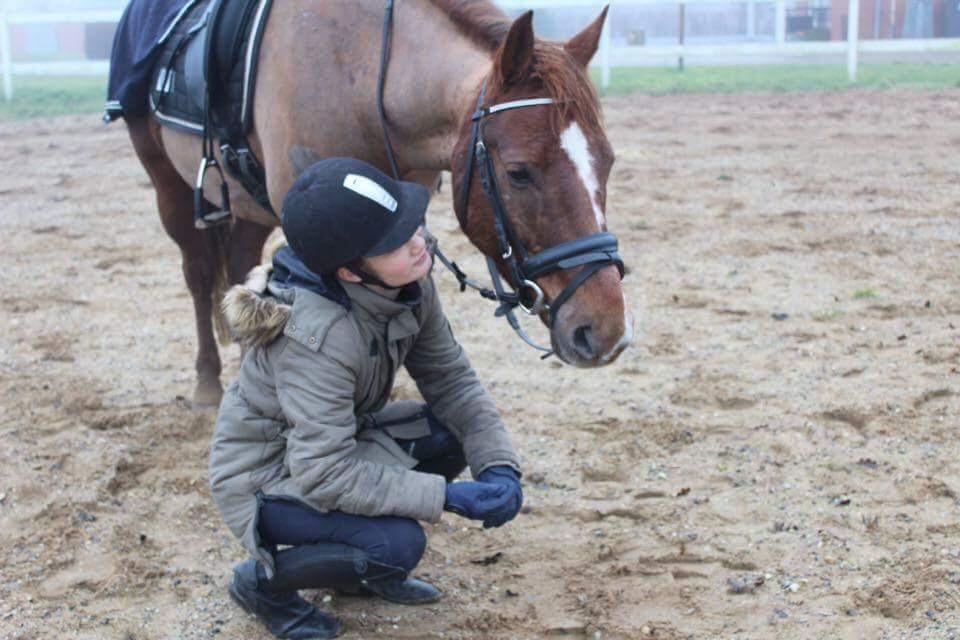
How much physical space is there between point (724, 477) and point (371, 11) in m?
1.86

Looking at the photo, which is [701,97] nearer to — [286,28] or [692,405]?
[692,405]

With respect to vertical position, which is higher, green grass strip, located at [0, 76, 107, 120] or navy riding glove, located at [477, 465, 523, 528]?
green grass strip, located at [0, 76, 107, 120]

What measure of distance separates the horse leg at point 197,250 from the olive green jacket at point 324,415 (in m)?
1.82

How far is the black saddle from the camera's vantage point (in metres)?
3.54

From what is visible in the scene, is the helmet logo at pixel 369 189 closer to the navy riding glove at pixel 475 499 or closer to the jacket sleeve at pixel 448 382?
the jacket sleeve at pixel 448 382

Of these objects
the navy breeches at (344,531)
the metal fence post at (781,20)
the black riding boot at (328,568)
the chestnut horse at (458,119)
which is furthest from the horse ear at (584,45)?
the metal fence post at (781,20)

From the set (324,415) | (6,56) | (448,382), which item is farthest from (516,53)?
(6,56)

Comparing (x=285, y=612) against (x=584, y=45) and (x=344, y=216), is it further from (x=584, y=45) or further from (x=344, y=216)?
(x=584, y=45)

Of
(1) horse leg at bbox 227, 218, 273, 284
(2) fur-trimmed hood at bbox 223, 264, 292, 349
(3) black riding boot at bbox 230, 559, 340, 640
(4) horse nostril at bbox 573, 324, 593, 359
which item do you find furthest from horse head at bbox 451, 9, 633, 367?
(1) horse leg at bbox 227, 218, 273, 284

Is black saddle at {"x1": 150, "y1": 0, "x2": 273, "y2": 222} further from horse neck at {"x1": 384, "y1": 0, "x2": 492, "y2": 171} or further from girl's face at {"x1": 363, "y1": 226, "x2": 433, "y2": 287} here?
girl's face at {"x1": 363, "y1": 226, "x2": 433, "y2": 287}

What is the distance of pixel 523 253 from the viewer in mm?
2805

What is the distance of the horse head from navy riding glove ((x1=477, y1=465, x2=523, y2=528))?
336 millimetres

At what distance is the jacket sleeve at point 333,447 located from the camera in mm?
2576

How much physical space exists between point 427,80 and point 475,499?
1226 millimetres
